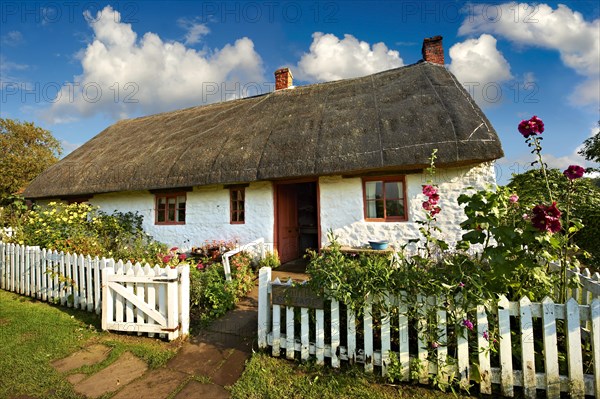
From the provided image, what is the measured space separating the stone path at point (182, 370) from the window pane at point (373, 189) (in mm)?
4157

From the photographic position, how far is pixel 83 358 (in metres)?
3.31

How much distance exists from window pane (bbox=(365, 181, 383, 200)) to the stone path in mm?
Answer: 4157

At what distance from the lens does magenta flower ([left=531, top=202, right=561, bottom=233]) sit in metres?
2.24

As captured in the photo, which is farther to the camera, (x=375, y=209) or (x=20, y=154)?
(x=20, y=154)

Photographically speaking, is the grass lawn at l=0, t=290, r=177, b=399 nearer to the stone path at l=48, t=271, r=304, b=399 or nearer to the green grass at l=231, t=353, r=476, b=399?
the stone path at l=48, t=271, r=304, b=399

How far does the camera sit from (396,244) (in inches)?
253

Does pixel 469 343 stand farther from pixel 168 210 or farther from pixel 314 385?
pixel 168 210

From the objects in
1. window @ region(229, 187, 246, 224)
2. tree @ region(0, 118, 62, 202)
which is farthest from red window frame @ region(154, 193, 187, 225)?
tree @ region(0, 118, 62, 202)

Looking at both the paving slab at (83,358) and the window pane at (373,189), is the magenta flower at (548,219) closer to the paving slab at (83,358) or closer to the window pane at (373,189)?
the window pane at (373,189)

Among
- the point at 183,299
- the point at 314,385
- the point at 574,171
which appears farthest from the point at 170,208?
the point at 574,171

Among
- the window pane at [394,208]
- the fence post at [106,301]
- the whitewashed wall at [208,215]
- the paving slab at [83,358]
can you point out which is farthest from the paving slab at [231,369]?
the window pane at [394,208]

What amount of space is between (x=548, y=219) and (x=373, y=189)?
4.52 metres

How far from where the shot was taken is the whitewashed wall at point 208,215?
24.5 feet

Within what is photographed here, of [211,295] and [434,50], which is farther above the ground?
[434,50]
